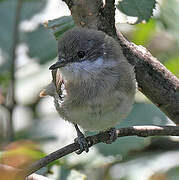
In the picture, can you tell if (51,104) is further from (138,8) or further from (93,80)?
(138,8)

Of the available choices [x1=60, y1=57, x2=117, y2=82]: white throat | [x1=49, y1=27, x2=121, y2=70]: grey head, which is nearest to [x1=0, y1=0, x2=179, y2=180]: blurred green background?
[x1=49, y1=27, x2=121, y2=70]: grey head

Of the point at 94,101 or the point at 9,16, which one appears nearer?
the point at 94,101

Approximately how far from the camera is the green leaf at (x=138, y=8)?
3.29 meters

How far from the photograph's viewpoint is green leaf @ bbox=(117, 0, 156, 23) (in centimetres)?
329

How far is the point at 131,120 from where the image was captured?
4309mm

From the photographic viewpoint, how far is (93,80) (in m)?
3.53

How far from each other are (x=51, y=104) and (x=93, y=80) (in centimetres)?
227

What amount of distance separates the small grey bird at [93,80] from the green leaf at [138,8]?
23cm

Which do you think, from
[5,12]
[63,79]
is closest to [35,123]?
[5,12]

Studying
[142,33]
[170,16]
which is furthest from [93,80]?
[142,33]

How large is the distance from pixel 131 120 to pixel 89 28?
4.04 ft

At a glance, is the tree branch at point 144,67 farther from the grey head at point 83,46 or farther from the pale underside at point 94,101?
the pale underside at point 94,101

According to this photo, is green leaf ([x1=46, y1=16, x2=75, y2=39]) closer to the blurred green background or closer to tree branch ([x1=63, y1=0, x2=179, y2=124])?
the blurred green background

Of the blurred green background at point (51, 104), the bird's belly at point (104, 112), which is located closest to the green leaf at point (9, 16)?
the blurred green background at point (51, 104)
